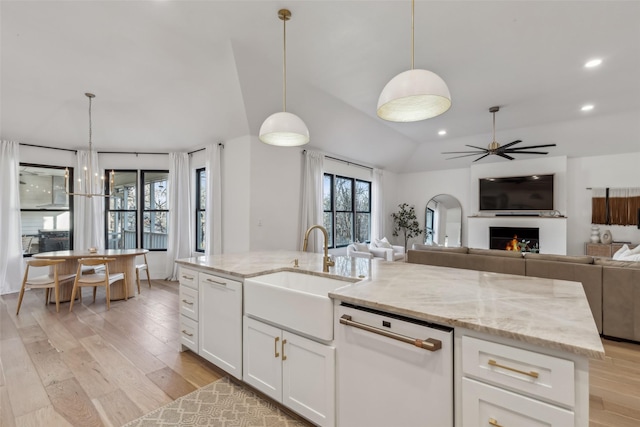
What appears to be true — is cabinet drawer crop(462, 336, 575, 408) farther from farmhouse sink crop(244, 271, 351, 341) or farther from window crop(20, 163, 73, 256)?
window crop(20, 163, 73, 256)

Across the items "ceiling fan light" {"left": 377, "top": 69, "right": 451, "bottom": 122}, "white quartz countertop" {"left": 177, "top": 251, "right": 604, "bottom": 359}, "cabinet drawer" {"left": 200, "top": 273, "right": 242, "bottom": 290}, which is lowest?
"cabinet drawer" {"left": 200, "top": 273, "right": 242, "bottom": 290}

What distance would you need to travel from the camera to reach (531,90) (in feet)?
14.1

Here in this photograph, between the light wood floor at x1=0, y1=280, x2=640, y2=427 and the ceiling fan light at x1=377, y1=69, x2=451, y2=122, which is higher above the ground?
the ceiling fan light at x1=377, y1=69, x2=451, y2=122

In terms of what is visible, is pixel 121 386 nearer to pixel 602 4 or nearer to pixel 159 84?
pixel 159 84

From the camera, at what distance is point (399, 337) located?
1315 millimetres

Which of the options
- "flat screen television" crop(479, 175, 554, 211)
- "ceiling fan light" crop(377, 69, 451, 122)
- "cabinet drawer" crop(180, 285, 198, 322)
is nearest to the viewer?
"ceiling fan light" crop(377, 69, 451, 122)

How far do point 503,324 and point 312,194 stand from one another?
4.50m

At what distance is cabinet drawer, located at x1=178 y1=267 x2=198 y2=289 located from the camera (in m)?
2.52

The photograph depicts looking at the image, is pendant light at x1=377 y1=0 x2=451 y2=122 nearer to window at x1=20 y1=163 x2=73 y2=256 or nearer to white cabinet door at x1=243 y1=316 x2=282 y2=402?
white cabinet door at x1=243 y1=316 x2=282 y2=402

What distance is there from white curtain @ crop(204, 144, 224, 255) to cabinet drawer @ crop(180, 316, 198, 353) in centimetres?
243

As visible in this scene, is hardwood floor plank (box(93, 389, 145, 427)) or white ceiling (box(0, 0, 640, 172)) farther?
white ceiling (box(0, 0, 640, 172))

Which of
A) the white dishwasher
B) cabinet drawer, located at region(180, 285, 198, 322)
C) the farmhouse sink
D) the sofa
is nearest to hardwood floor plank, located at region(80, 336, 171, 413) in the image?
cabinet drawer, located at region(180, 285, 198, 322)

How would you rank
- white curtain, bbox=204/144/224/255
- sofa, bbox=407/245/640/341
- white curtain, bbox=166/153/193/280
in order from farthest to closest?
white curtain, bbox=166/153/193/280, white curtain, bbox=204/144/224/255, sofa, bbox=407/245/640/341

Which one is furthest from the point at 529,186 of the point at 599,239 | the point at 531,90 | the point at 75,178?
the point at 75,178
